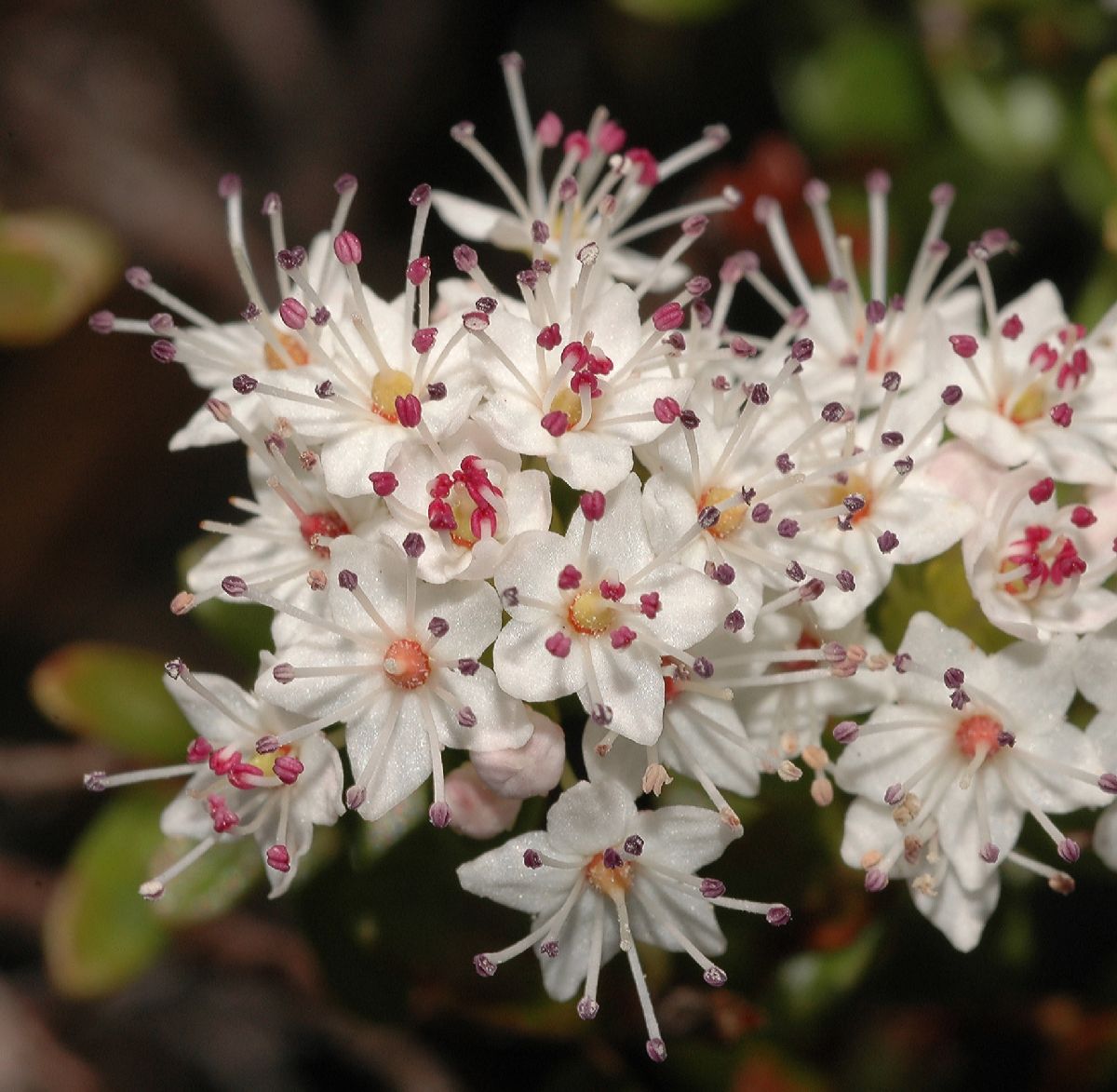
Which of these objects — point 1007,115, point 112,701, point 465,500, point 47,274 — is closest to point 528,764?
point 465,500

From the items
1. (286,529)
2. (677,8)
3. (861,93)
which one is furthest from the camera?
(861,93)

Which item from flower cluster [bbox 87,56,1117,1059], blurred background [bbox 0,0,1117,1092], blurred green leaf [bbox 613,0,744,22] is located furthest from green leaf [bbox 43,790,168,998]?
blurred green leaf [bbox 613,0,744,22]

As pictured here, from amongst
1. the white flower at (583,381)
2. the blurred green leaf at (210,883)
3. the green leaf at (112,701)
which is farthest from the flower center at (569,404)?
the green leaf at (112,701)

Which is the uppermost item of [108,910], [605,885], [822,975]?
[605,885]

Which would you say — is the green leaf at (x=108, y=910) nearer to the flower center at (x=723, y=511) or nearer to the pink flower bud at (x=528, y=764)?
the pink flower bud at (x=528, y=764)

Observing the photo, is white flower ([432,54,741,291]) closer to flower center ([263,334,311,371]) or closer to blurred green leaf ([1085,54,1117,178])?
flower center ([263,334,311,371])

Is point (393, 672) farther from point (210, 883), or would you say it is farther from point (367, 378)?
point (210, 883)

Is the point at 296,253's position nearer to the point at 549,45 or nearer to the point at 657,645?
the point at 657,645
